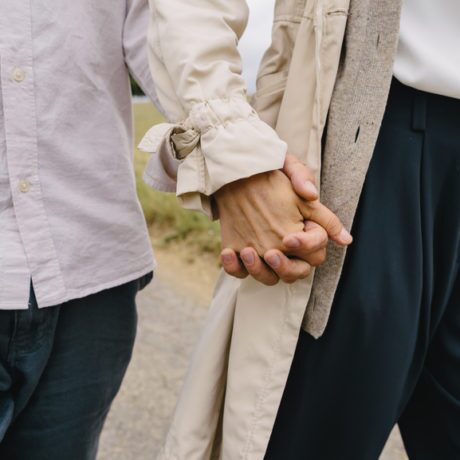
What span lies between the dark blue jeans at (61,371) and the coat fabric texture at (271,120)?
0.28m

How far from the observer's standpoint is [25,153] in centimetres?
105

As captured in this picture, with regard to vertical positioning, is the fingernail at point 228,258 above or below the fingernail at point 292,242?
below

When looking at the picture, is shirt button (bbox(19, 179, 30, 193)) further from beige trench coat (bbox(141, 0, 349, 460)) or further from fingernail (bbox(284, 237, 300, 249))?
fingernail (bbox(284, 237, 300, 249))

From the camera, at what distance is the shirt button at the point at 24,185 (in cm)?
105

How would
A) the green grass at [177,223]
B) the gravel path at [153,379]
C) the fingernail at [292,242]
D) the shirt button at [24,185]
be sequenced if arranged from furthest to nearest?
the green grass at [177,223]
the gravel path at [153,379]
the shirt button at [24,185]
the fingernail at [292,242]

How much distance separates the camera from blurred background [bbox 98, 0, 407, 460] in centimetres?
Answer: 236

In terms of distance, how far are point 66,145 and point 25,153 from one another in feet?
0.26

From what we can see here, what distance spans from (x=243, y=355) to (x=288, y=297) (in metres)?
0.14

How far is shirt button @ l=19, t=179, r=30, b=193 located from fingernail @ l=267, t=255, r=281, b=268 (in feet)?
1.43

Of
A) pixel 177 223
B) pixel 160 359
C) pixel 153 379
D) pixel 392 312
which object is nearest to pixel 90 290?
pixel 392 312

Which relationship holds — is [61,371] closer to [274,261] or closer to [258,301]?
[258,301]

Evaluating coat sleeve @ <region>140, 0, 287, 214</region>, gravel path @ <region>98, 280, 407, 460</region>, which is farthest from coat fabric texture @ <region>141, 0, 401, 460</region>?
gravel path @ <region>98, 280, 407, 460</region>

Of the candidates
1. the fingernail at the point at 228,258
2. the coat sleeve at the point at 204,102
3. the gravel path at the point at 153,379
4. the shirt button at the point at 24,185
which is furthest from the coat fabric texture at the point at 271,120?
the gravel path at the point at 153,379

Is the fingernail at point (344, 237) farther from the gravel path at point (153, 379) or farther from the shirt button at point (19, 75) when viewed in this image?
the gravel path at point (153, 379)
